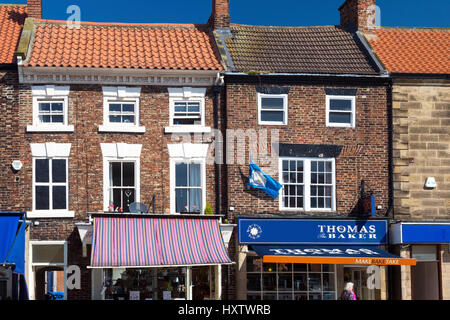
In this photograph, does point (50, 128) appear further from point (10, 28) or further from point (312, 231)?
point (312, 231)

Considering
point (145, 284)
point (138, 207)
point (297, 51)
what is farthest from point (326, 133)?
point (145, 284)

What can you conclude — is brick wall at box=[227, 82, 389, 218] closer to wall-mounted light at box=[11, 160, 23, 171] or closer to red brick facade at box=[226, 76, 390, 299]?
red brick facade at box=[226, 76, 390, 299]

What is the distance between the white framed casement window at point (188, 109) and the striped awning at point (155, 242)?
3148mm

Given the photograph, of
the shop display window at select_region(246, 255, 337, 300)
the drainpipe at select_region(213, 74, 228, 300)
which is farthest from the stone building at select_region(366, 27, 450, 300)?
the drainpipe at select_region(213, 74, 228, 300)

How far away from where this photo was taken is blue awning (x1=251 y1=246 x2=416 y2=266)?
19.5m

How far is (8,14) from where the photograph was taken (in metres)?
24.4

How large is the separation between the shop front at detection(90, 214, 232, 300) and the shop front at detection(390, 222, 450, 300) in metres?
5.87

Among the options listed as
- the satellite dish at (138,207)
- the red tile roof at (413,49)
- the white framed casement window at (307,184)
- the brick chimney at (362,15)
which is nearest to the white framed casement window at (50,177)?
the satellite dish at (138,207)

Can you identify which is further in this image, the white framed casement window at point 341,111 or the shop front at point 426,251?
the white framed casement window at point 341,111

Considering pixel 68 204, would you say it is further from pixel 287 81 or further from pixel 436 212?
pixel 436 212

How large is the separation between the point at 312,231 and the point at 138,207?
566cm

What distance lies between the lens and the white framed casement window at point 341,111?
72.4 feet

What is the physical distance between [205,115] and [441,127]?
7.97m

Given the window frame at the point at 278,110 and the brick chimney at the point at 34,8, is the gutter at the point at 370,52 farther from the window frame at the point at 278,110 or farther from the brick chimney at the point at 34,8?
the brick chimney at the point at 34,8
